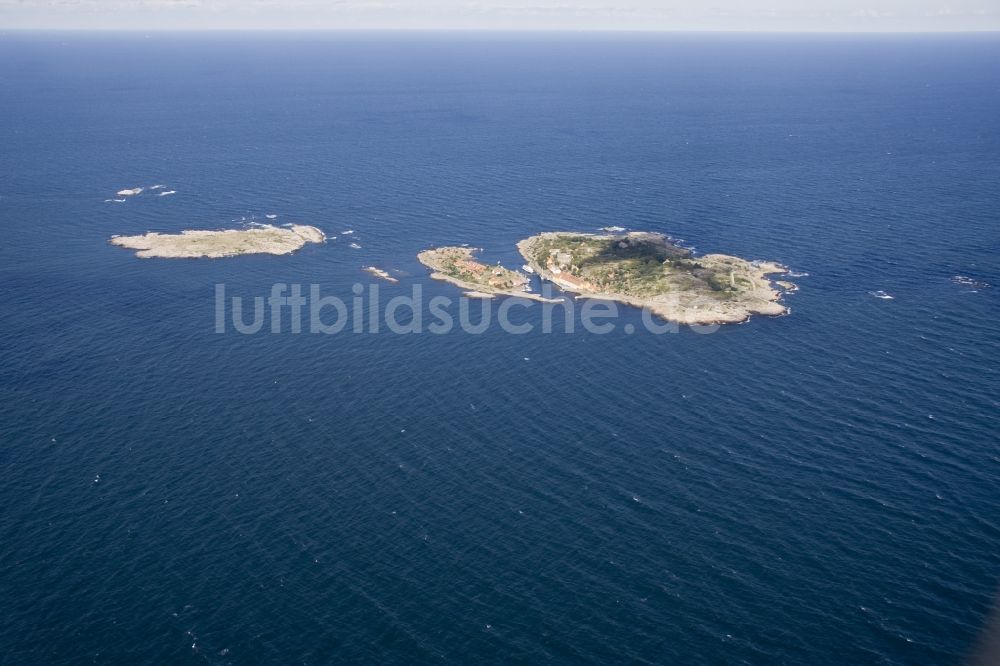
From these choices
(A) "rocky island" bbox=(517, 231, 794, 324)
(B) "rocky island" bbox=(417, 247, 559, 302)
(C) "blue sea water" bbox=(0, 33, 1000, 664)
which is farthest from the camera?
(B) "rocky island" bbox=(417, 247, 559, 302)

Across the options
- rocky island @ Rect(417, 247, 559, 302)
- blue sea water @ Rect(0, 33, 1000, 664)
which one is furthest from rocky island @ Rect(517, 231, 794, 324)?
rocky island @ Rect(417, 247, 559, 302)

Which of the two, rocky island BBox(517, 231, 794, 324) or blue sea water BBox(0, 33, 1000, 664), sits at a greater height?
rocky island BBox(517, 231, 794, 324)

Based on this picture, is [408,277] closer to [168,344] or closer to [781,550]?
[168,344]

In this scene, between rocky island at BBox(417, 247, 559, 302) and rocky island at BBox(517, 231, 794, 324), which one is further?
rocky island at BBox(417, 247, 559, 302)

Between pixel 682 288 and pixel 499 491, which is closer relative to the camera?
pixel 499 491

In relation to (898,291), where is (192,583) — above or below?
below

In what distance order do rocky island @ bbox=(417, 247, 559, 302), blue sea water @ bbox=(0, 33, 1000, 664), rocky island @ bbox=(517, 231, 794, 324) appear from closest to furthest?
blue sea water @ bbox=(0, 33, 1000, 664), rocky island @ bbox=(517, 231, 794, 324), rocky island @ bbox=(417, 247, 559, 302)

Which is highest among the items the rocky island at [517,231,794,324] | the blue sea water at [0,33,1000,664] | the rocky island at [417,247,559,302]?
the rocky island at [517,231,794,324]

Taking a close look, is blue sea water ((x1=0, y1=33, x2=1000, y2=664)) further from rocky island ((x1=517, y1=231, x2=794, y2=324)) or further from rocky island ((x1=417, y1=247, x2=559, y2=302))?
rocky island ((x1=417, y1=247, x2=559, y2=302))

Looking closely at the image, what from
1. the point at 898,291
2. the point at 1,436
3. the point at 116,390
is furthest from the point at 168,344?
the point at 898,291

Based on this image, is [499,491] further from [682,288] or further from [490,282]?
[682,288]

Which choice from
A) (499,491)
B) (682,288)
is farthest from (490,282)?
(499,491)
